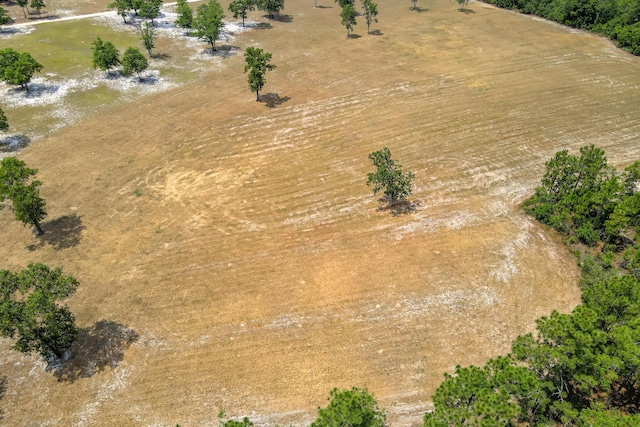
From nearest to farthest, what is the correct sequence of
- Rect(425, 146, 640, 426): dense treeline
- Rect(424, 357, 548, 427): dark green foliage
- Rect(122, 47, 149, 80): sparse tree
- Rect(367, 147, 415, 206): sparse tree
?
1. Rect(424, 357, 548, 427): dark green foliage
2. Rect(425, 146, 640, 426): dense treeline
3. Rect(367, 147, 415, 206): sparse tree
4. Rect(122, 47, 149, 80): sparse tree

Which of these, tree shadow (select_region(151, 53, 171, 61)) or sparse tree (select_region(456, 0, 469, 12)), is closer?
tree shadow (select_region(151, 53, 171, 61))

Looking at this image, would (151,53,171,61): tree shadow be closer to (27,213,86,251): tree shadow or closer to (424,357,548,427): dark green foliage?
(27,213,86,251): tree shadow

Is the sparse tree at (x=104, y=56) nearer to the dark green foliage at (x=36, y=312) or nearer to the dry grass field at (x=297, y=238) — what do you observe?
the dry grass field at (x=297, y=238)

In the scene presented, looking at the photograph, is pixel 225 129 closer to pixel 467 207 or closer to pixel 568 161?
pixel 467 207

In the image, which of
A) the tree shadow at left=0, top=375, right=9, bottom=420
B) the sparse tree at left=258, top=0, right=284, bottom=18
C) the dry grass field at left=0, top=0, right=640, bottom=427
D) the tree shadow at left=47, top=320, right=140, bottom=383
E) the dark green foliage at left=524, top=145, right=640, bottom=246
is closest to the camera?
the tree shadow at left=0, top=375, right=9, bottom=420

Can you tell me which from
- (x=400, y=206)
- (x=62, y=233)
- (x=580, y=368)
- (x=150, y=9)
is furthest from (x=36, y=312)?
(x=150, y=9)

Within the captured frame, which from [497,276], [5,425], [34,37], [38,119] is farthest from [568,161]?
[34,37]

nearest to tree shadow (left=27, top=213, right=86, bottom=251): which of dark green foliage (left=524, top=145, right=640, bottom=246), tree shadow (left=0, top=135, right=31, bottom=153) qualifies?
tree shadow (left=0, top=135, right=31, bottom=153)
